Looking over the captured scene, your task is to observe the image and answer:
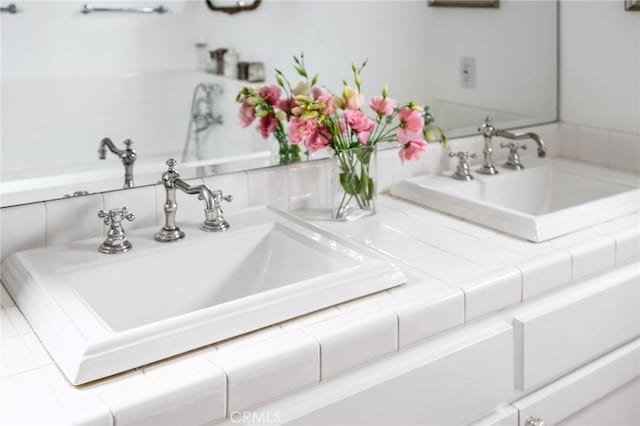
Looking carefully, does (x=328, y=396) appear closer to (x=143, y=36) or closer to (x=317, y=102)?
(x=317, y=102)

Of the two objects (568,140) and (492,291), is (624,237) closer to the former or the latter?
(492,291)

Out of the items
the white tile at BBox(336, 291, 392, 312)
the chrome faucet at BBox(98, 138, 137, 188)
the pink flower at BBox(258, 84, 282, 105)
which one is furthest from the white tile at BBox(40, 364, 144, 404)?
the pink flower at BBox(258, 84, 282, 105)

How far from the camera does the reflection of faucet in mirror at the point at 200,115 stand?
146 centimetres

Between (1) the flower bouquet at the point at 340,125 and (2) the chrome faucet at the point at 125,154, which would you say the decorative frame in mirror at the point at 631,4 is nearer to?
(1) the flower bouquet at the point at 340,125

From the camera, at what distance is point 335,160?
4.99 ft

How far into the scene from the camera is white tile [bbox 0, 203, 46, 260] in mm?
1259

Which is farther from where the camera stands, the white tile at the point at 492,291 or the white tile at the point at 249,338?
the white tile at the point at 492,291

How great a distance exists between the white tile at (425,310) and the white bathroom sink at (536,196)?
1.09 feet

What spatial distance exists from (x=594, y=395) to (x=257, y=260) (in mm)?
733

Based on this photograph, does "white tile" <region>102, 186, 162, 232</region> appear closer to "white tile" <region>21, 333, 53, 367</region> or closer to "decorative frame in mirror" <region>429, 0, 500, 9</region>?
"white tile" <region>21, 333, 53, 367</region>

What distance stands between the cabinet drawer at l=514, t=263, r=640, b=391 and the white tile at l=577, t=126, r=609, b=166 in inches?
23.8

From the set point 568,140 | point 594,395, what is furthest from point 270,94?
point 568,140

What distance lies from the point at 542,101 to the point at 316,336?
1.37 m

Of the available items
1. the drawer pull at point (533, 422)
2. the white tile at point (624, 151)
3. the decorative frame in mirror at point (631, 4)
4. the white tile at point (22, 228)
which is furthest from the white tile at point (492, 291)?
the decorative frame in mirror at point (631, 4)
